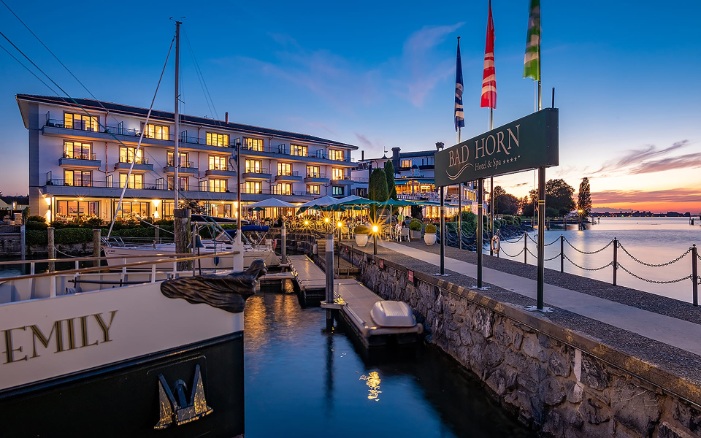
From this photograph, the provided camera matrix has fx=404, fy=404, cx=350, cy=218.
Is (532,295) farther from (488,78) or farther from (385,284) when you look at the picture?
(385,284)

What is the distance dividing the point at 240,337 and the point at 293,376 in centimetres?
387

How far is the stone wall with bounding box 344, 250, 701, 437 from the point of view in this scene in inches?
169

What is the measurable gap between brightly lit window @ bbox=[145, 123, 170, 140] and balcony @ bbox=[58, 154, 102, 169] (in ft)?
20.0

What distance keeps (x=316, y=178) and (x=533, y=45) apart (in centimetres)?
5014

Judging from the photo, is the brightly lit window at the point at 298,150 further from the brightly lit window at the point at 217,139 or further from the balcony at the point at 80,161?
the balcony at the point at 80,161

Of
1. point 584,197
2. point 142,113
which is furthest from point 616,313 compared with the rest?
point 584,197

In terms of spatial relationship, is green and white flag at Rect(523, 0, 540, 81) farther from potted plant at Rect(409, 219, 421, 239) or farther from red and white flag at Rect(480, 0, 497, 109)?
potted plant at Rect(409, 219, 421, 239)

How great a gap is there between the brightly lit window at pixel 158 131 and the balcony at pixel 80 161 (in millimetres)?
6091

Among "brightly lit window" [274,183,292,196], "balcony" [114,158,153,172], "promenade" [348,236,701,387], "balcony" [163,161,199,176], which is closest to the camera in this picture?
"promenade" [348,236,701,387]

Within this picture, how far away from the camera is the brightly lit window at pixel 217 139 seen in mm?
49656

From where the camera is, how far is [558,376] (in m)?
5.95

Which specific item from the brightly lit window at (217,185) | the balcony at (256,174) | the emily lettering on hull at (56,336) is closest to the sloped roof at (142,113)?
the balcony at (256,174)

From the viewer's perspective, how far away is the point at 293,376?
9.95m

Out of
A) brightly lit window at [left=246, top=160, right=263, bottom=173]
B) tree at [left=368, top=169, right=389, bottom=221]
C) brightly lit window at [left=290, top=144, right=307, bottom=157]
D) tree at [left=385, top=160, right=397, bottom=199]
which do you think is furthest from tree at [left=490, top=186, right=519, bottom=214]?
tree at [left=368, top=169, right=389, bottom=221]
